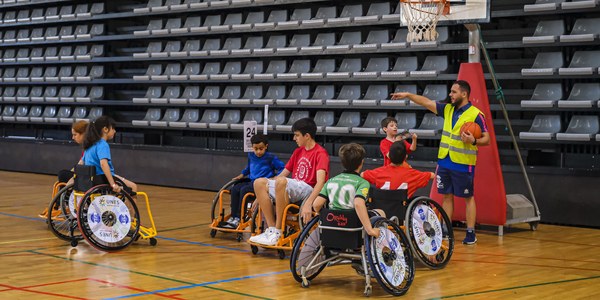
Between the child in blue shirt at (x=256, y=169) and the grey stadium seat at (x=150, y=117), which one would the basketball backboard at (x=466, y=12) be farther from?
the grey stadium seat at (x=150, y=117)

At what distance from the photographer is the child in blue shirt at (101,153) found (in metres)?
7.65

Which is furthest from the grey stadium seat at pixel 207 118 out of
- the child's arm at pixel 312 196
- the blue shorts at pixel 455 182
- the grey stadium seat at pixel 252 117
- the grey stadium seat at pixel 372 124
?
the child's arm at pixel 312 196

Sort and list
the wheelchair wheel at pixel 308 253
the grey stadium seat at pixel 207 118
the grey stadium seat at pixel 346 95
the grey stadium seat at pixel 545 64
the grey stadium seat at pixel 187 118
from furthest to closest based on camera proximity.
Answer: the grey stadium seat at pixel 187 118, the grey stadium seat at pixel 207 118, the grey stadium seat at pixel 346 95, the grey stadium seat at pixel 545 64, the wheelchair wheel at pixel 308 253

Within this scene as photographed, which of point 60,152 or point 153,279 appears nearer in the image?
point 153,279

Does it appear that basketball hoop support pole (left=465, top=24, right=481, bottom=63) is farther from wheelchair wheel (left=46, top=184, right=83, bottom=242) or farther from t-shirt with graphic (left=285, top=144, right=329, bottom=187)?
wheelchair wheel (left=46, top=184, right=83, bottom=242)

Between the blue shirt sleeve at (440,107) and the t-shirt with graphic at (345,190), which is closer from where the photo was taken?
the t-shirt with graphic at (345,190)

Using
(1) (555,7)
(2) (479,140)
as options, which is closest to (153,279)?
(2) (479,140)

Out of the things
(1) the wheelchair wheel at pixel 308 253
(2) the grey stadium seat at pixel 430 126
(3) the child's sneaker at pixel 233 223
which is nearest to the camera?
(1) the wheelchair wheel at pixel 308 253

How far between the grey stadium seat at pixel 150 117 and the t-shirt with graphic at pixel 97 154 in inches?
289

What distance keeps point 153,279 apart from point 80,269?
74 centimetres

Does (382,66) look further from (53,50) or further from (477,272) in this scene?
(53,50)

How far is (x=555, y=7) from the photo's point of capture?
34.0ft

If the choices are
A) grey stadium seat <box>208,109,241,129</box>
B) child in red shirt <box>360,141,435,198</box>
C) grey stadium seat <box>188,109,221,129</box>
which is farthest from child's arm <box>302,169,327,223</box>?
grey stadium seat <box>188,109,221,129</box>

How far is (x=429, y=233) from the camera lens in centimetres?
686
